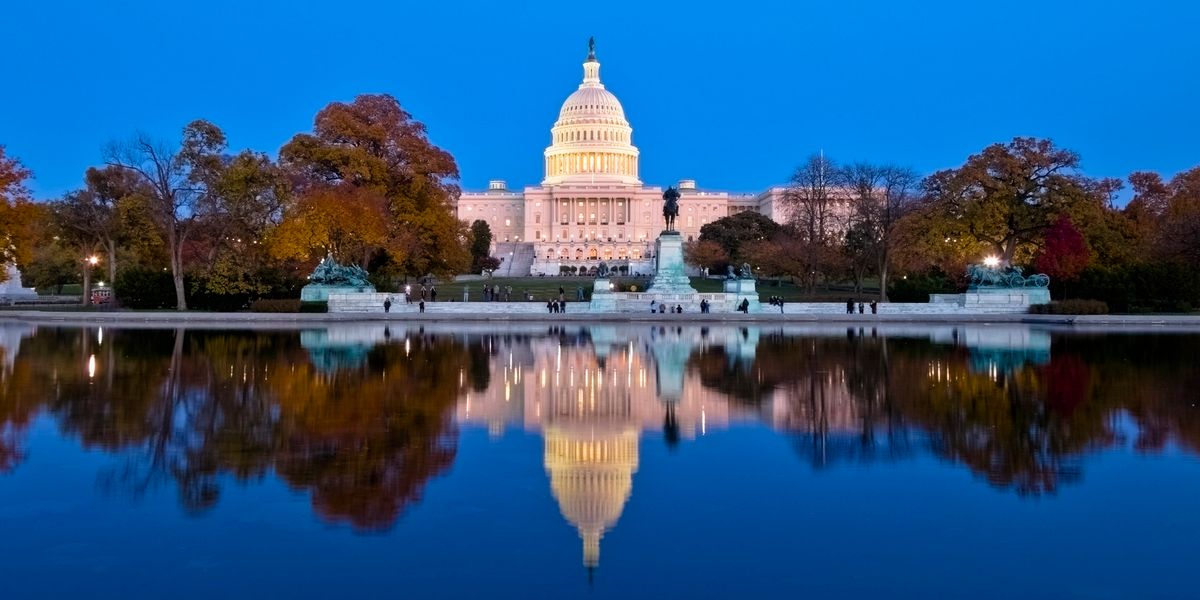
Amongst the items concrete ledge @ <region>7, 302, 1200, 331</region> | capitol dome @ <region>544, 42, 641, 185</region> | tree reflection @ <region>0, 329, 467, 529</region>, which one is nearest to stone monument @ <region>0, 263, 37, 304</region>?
concrete ledge @ <region>7, 302, 1200, 331</region>

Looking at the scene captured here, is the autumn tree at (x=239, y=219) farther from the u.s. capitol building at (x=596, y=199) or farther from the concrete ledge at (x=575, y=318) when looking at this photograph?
the u.s. capitol building at (x=596, y=199)

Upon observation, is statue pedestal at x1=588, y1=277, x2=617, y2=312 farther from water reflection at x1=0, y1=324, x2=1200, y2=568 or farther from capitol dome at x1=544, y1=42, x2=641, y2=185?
capitol dome at x1=544, y1=42, x2=641, y2=185

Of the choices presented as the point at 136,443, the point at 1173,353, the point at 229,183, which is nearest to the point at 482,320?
the point at 229,183

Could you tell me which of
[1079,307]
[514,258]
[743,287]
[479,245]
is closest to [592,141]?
[514,258]

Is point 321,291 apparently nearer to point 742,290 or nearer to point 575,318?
point 575,318

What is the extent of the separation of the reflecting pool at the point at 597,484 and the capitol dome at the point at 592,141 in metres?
136

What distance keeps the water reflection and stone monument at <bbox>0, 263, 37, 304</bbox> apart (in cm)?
4605

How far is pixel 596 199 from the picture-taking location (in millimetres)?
154500

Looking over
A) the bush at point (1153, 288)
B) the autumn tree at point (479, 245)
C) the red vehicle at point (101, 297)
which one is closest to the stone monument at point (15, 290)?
the red vehicle at point (101, 297)

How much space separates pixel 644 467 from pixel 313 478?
10.7 feet

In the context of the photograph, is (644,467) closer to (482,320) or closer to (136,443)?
(136,443)

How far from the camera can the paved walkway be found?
142ft

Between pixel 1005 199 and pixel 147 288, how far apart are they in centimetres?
4120

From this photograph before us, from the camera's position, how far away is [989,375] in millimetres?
20672
